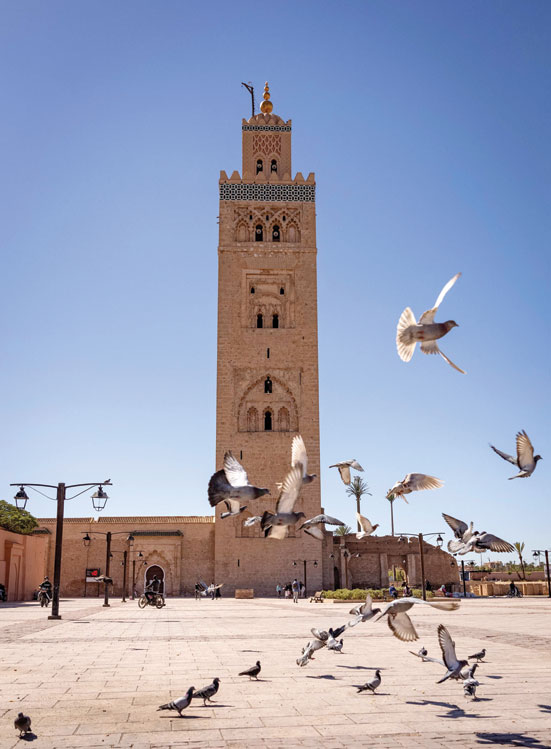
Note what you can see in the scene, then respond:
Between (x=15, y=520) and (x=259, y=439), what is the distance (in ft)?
51.0

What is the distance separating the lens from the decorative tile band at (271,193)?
164 feet

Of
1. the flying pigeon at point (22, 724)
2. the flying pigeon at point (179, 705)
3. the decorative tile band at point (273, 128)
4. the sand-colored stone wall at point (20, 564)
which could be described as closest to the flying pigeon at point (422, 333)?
the flying pigeon at point (179, 705)

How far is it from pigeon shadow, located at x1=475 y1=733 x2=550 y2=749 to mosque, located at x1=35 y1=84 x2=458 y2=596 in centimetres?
3802

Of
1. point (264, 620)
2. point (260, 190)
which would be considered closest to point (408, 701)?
point (264, 620)

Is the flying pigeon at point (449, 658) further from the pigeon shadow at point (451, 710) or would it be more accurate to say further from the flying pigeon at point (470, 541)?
the flying pigeon at point (470, 541)

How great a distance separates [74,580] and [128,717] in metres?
41.9

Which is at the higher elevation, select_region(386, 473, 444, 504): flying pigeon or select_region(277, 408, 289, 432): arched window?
select_region(277, 408, 289, 432): arched window

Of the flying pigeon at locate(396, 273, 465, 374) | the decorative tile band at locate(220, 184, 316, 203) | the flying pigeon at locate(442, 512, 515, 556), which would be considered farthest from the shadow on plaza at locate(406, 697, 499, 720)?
the decorative tile band at locate(220, 184, 316, 203)

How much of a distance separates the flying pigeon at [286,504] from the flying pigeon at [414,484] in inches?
41.2

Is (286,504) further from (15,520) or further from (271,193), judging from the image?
(271,193)

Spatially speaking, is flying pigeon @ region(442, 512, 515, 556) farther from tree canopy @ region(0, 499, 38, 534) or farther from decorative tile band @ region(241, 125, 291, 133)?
decorative tile band @ region(241, 125, 291, 133)

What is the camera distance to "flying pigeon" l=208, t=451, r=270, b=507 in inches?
245

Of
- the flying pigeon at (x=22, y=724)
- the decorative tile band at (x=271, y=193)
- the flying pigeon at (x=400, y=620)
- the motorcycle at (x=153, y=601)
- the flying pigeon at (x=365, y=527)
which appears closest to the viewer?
the flying pigeon at (x=22, y=724)

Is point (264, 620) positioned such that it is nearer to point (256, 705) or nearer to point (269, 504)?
point (256, 705)
